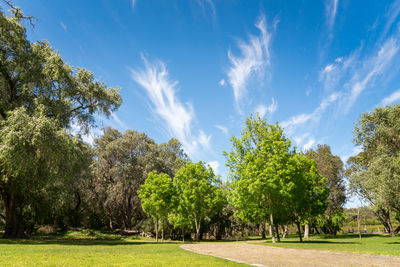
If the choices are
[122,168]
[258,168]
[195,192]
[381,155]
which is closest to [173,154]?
[122,168]

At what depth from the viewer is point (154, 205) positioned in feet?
107

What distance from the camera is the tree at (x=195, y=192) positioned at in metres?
35.7

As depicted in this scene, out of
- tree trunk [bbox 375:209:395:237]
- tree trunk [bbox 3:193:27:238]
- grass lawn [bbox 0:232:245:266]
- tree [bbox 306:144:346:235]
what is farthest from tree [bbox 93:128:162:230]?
tree trunk [bbox 375:209:395:237]

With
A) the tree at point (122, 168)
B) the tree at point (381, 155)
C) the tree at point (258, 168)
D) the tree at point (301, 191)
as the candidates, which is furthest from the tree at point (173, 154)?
the tree at point (381, 155)

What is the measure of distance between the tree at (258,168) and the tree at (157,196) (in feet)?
31.2

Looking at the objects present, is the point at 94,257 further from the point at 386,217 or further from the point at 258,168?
the point at 386,217

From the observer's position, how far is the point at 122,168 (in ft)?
144

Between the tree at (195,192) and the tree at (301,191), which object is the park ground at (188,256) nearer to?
the tree at (301,191)

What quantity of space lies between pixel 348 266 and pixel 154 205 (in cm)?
2677

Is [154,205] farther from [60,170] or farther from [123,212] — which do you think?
[123,212]

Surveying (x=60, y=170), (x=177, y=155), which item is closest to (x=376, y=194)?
(x=60, y=170)

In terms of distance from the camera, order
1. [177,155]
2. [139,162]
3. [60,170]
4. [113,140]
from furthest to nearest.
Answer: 1. [177,155]
2. [113,140]
3. [139,162]
4. [60,170]

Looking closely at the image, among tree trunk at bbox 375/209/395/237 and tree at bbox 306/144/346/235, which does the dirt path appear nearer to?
tree at bbox 306/144/346/235

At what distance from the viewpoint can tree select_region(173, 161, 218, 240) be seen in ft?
117
